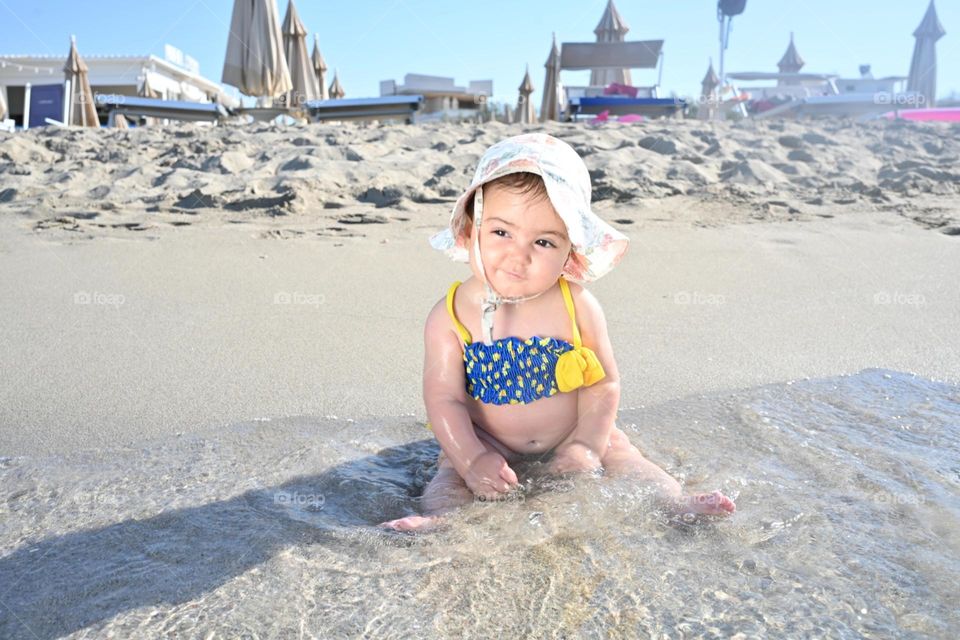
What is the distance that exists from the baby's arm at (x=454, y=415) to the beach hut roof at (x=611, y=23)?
1720cm

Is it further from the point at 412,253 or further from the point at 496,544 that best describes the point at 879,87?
the point at 496,544

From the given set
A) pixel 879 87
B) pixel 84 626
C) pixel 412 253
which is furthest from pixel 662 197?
pixel 879 87

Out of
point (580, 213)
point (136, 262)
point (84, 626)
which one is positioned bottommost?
point (84, 626)

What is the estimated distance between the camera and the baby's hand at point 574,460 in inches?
68.6

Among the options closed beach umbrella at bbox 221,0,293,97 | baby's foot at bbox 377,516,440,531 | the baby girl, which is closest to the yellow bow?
the baby girl

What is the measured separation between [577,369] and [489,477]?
329 mm

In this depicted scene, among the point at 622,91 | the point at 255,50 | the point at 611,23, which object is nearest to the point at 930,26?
the point at 611,23

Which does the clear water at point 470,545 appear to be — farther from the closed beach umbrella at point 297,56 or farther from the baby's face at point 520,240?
the closed beach umbrella at point 297,56

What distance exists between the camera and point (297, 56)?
14492mm

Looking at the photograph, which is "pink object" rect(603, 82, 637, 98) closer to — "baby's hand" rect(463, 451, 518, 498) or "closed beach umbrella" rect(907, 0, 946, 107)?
"closed beach umbrella" rect(907, 0, 946, 107)

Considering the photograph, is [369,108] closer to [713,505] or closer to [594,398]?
[594,398]

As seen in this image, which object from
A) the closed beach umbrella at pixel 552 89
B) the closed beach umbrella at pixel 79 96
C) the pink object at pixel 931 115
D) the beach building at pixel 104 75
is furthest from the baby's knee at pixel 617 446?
the beach building at pixel 104 75

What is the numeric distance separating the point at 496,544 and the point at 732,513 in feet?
1.68

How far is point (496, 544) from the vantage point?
142cm
